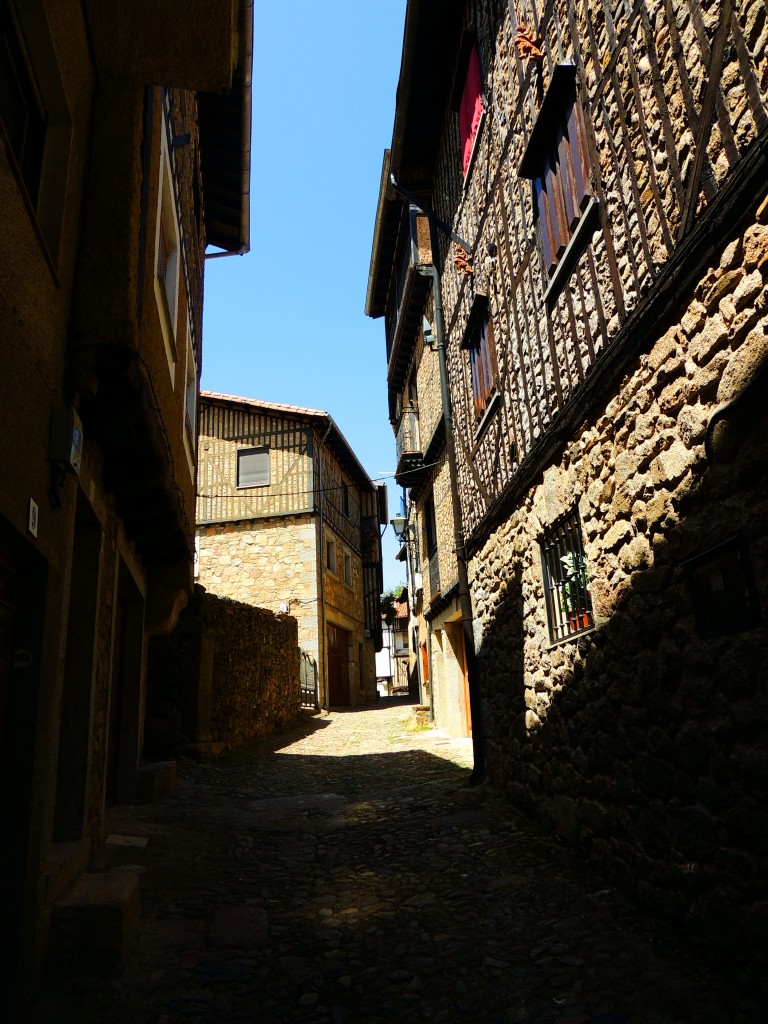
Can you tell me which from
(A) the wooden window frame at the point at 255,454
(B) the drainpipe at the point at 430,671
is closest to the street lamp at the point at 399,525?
(A) the wooden window frame at the point at 255,454

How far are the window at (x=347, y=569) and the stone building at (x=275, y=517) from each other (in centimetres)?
111

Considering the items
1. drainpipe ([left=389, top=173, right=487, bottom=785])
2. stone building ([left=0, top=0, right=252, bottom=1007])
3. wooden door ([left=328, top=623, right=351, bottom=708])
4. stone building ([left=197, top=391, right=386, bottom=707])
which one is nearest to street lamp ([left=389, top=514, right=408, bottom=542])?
stone building ([left=197, top=391, right=386, bottom=707])

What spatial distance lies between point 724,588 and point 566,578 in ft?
7.34

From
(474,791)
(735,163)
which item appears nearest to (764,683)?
(735,163)

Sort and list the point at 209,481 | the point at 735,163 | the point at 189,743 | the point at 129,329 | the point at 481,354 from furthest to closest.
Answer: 1. the point at 209,481
2. the point at 189,743
3. the point at 481,354
4. the point at 129,329
5. the point at 735,163

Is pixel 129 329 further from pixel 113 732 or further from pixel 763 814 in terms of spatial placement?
pixel 113 732

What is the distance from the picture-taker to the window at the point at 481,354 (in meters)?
6.80

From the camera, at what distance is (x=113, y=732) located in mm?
6137

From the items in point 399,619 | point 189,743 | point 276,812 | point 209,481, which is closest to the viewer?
point 276,812

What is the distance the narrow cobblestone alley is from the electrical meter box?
211cm

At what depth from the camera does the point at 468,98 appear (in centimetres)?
727

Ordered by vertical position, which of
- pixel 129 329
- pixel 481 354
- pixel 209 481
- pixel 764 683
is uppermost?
pixel 209 481

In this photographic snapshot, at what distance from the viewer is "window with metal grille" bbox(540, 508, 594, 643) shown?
4742mm

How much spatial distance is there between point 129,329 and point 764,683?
3078mm
